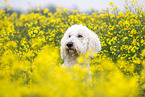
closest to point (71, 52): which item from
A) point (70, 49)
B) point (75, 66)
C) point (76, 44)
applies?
point (70, 49)

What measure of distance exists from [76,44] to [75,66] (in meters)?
1.50

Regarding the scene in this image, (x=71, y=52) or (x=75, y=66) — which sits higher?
(x=75, y=66)

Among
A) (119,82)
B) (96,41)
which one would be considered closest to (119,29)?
(96,41)

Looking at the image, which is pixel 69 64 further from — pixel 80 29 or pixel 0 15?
pixel 0 15

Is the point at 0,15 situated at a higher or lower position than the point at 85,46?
higher

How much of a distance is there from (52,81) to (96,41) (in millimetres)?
2440

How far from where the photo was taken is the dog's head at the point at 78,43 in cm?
348

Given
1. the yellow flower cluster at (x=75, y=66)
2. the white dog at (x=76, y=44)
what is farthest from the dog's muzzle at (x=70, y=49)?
the yellow flower cluster at (x=75, y=66)

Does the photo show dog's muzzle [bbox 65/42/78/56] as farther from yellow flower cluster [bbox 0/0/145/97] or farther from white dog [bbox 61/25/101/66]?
yellow flower cluster [bbox 0/0/145/97]

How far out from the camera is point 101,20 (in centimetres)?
732

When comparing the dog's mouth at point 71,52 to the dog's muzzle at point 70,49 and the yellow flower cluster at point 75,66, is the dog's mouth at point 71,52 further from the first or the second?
the yellow flower cluster at point 75,66

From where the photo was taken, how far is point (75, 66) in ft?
6.55

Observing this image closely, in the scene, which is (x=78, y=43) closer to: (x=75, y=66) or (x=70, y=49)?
(x=70, y=49)

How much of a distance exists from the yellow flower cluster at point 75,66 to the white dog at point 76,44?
0.84ft
